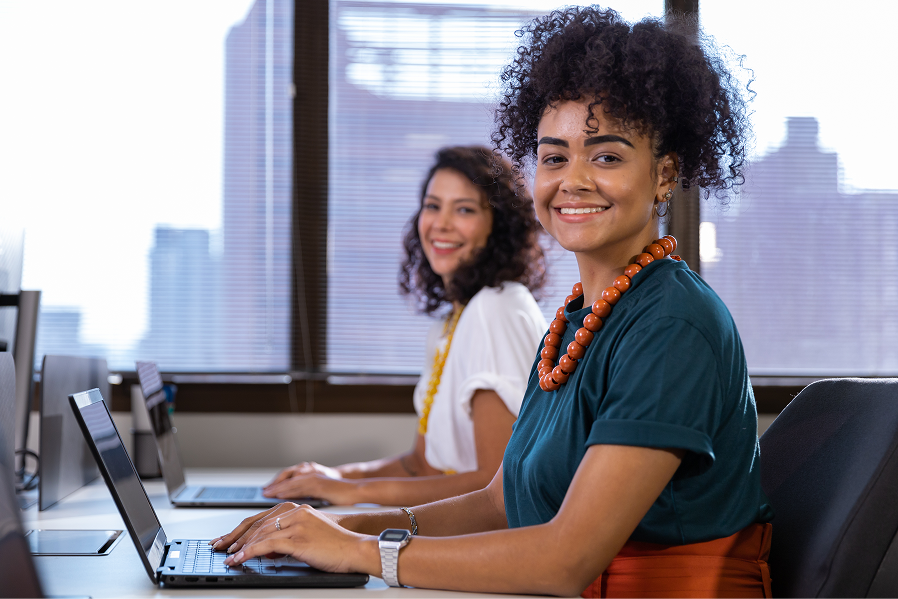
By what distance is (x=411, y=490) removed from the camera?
176cm

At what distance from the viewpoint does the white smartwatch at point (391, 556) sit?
101 centimetres

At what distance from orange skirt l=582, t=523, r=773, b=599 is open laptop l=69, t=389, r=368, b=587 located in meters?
0.34

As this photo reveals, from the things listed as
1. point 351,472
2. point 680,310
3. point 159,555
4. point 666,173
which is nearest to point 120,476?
point 159,555

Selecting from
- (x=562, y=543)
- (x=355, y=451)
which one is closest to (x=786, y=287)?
(x=355, y=451)

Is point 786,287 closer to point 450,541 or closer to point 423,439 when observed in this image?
point 423,439

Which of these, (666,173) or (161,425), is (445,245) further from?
(666,173)

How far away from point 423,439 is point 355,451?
44cm

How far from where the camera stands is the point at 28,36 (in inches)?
96.5

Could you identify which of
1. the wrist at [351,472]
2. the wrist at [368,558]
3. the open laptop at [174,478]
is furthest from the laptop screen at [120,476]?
the wrist at [351,472]

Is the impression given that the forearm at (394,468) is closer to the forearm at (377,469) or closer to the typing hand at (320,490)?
the forearm at (377,469)

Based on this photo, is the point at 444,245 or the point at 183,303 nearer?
the point at 444,245

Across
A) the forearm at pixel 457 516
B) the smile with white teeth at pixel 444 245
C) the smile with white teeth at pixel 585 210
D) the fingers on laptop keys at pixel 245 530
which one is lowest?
the forearm at pixel 457 516

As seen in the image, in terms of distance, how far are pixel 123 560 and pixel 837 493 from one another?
1.09 metres

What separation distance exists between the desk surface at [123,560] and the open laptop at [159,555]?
1 centimetres
